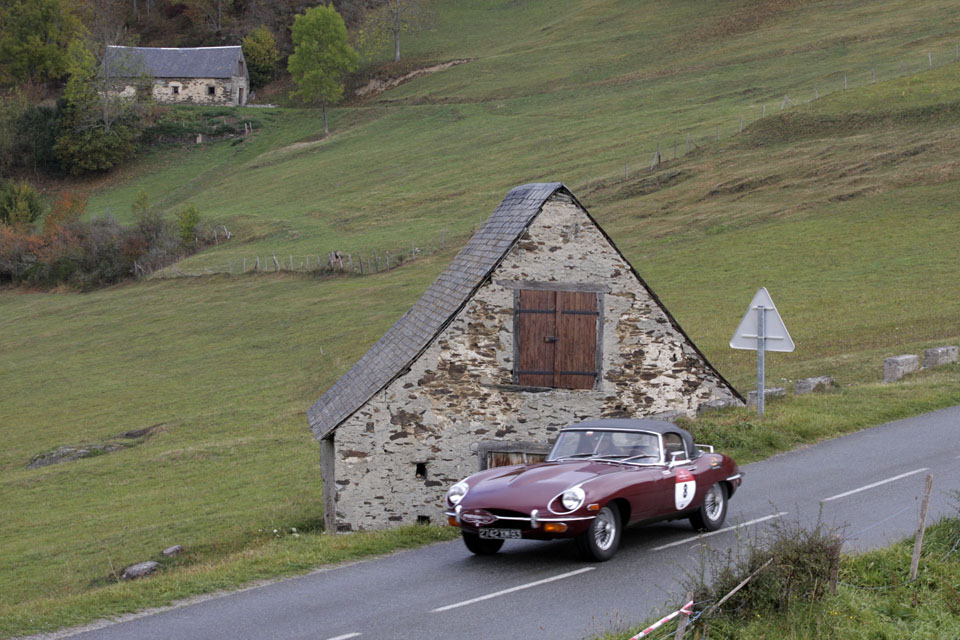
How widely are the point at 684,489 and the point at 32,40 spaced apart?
371 ft

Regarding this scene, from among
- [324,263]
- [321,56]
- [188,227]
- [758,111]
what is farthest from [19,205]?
[758,111]

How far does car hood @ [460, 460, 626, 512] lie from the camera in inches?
448

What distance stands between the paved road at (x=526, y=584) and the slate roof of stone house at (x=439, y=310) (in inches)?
153

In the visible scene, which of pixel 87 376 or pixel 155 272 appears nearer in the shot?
pixel 87 376

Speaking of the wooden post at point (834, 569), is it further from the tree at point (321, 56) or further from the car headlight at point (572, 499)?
the tree at point (321, 56)

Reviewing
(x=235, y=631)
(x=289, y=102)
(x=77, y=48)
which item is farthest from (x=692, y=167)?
(x=77, y=48)

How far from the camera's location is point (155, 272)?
62.0 metres

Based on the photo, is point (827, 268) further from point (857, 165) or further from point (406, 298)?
point (406, 298)

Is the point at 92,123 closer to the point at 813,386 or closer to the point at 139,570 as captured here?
the point at 139,570

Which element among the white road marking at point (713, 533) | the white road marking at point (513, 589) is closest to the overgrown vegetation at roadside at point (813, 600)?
the white road marking at point (513, 589)

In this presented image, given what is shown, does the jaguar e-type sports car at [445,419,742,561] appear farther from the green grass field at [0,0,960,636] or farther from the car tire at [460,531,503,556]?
the green grass field at [0,0,960,636]

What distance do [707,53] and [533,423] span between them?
74388 mm

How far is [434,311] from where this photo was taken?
58.7ft

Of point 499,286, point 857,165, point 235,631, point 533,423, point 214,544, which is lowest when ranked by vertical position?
point 214,544
